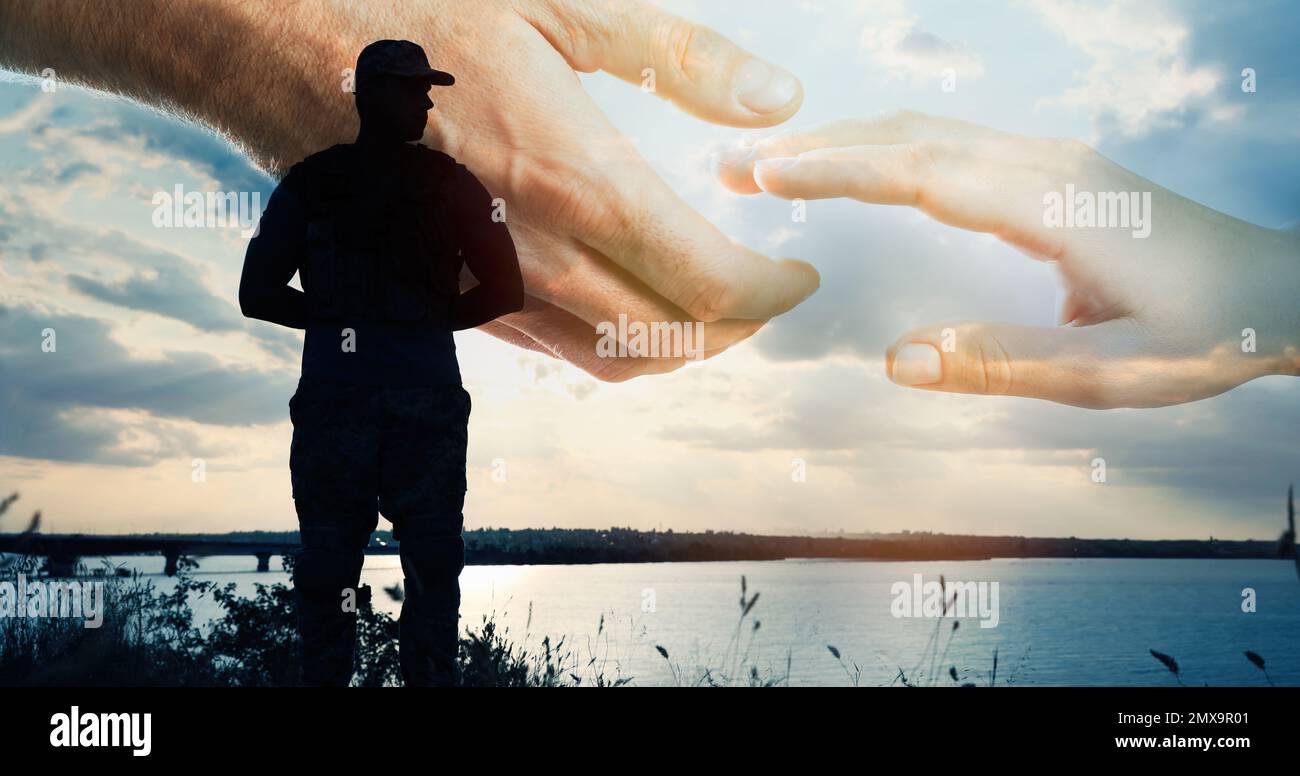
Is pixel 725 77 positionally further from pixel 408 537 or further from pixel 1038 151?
pixel 408 537

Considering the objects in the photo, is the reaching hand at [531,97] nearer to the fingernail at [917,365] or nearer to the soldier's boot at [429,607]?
Result: the fingernail at [917,365]

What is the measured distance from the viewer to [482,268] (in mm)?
2854

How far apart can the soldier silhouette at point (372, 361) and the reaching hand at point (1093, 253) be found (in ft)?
4.51

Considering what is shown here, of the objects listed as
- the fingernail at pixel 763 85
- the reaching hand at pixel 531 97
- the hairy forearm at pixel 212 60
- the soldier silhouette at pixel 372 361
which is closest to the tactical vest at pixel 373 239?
the soldier silhouette at pixel 372 361

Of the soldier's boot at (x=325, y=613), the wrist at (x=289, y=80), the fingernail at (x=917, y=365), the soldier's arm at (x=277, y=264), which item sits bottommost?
the soldier's boot at (x=325, y=613)

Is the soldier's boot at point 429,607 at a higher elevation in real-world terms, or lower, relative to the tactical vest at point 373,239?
lower

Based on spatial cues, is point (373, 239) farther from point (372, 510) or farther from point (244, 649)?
point (244, 649)

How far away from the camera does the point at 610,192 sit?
10.2 feet

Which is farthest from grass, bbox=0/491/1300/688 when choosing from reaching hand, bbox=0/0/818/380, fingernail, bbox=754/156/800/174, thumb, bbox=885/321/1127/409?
fingernail, bbox=754/156/800/174

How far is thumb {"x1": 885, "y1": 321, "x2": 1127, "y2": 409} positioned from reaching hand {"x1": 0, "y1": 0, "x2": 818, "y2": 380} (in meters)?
0.57

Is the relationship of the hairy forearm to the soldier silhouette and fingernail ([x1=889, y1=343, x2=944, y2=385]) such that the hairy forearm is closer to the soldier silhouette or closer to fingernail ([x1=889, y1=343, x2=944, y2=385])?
the soldier silhouette

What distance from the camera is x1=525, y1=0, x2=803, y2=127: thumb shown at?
3.24 m

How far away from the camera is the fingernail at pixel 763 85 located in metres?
3.23

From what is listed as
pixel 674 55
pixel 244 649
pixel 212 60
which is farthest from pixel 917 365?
pixel 244 649
